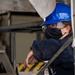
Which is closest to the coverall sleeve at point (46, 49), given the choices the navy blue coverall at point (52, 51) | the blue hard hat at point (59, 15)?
the navy blue coverall at point (52, 51)

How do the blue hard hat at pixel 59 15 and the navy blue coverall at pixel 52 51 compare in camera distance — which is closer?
the navy blue coverall at pixel 52 51

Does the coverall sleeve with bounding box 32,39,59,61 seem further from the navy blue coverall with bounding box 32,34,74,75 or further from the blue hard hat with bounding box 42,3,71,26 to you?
the blue hard hat with bounding box 42,3,71,26

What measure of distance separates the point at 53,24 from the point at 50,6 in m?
0.15

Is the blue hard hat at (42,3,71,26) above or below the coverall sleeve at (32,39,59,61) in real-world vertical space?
above

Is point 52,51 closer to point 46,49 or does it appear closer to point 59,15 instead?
point 46,49

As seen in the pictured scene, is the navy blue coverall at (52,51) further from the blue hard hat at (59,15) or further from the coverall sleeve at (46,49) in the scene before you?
the blue hard hat at (59,15)

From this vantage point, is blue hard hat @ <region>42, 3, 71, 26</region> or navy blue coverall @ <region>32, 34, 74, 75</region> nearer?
navy blue coverall @ <region>32, 34, 74, 75</region>

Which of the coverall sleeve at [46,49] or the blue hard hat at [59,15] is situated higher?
the blue hard hat at [59,15]

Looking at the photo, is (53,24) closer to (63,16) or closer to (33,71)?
(63,16)

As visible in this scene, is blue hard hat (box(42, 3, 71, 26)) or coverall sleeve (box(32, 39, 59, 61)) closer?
coverall sleeve (box(32, 39, 59, 61))

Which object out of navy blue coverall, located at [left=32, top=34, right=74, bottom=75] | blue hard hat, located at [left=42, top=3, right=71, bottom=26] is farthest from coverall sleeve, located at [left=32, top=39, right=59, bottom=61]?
blue hard hat, located at [left=42, top=3, right=71, bottom=26]

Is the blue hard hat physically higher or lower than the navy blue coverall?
higher

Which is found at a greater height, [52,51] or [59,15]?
[59,15]

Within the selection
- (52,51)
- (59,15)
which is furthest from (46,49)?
(59,15)
